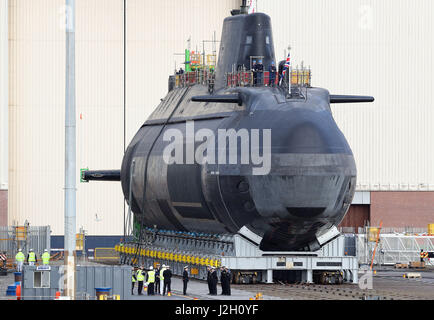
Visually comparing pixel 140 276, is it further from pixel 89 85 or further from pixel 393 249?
pixel 89 85

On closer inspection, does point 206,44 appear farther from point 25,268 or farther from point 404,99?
point 25,268

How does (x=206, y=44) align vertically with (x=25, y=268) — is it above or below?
above

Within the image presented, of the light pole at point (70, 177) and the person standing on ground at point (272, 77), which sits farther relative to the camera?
the person standing on ground at point (272, 77)

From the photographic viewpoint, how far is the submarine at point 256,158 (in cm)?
4978

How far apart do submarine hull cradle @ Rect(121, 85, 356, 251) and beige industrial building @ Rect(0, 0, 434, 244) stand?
93.8 ft

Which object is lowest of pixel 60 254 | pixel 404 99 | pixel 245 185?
pixel 60 254

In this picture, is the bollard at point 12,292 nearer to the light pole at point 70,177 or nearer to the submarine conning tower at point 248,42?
the light pole at point 70,177

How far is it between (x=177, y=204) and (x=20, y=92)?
30.3 meters

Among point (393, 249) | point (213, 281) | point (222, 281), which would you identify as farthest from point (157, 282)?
point (393, 249)

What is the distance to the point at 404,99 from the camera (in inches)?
3302

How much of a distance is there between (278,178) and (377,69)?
36.0 metres

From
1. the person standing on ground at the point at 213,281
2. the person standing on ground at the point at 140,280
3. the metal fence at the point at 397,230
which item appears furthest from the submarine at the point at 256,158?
the metal fence at the point at 397,230

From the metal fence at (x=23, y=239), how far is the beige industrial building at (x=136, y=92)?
9.74m

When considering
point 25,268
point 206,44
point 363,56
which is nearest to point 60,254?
point 206,44
